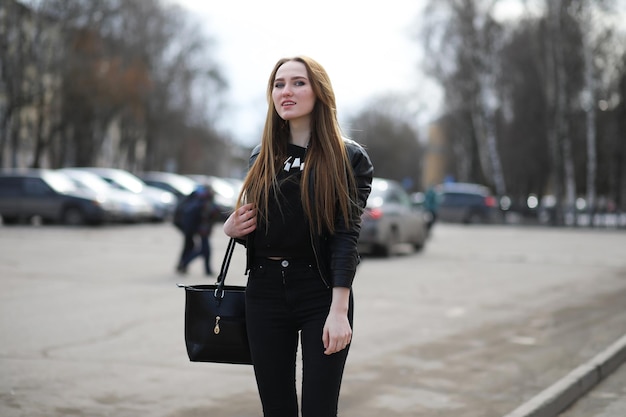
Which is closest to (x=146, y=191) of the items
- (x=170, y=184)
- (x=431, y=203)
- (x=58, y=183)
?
(x=170, y=184)

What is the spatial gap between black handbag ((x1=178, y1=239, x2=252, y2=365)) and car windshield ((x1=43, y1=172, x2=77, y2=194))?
26.2 metres

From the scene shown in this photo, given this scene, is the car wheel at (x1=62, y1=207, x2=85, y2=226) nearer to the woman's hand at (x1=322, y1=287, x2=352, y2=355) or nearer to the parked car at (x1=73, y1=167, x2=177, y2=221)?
the parked car at (x1=73, y1=167, x2=177, y2=221)

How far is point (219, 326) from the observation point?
357cm

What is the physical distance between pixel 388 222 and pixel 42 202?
12998 millimetres

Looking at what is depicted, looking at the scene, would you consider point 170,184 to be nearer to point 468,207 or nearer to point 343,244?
point 468,207

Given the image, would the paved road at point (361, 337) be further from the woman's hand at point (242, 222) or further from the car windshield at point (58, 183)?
the car windshield at point (58, 183)

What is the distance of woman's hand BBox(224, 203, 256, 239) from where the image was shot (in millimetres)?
3420

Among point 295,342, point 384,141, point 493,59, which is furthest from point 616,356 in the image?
point 384,141

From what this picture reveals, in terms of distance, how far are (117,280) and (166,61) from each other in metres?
51.2

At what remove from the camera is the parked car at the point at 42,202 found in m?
28.6

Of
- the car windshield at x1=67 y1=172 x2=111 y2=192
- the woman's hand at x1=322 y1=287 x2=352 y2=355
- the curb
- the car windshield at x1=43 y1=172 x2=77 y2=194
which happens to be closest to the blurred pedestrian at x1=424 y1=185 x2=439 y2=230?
the car windshield at x1=67 y1=172 x2=111 y2=192

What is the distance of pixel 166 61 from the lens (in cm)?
6369

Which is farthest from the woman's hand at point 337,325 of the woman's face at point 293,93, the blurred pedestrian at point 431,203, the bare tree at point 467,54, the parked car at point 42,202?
the bare tree at point 467,54

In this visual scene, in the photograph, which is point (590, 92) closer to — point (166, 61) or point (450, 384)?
point (166, 61)
